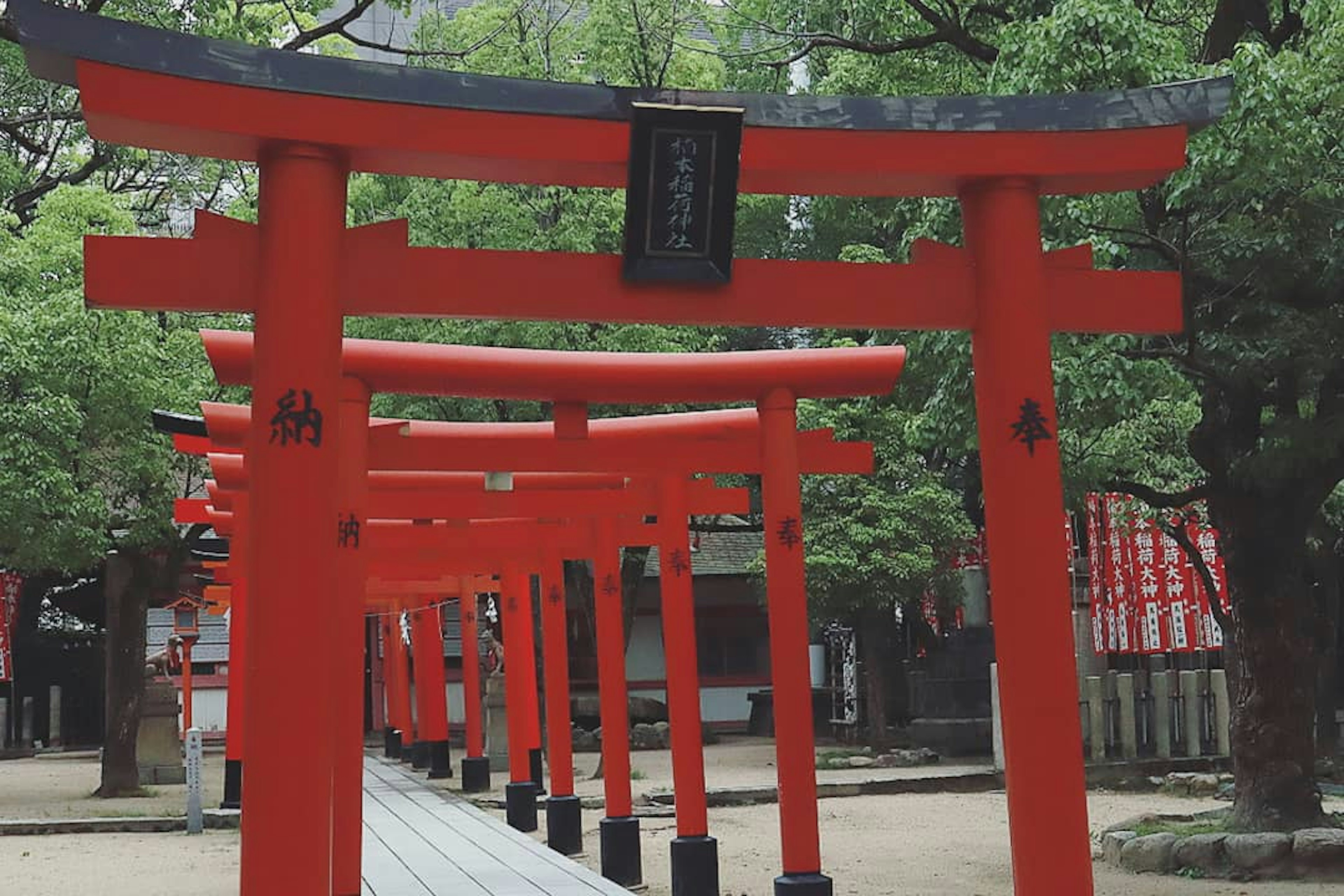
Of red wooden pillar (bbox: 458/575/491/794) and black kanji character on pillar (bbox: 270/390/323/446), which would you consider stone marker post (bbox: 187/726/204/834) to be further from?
black kanji character on pillar (bbox: 270/390/323/446)

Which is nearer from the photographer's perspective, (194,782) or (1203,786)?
(194,782)

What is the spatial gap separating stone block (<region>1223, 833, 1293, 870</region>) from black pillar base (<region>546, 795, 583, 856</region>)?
6.07 metres

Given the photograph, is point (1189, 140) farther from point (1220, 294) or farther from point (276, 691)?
point (276, 691)

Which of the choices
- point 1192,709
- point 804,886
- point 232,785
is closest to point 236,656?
point 232,785

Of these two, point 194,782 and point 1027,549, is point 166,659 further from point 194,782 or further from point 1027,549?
point 1027,549

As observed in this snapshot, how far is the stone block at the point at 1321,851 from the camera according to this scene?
12617mm

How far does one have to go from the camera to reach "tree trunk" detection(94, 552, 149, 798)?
69.1ft

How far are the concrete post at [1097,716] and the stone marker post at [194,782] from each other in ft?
40.1

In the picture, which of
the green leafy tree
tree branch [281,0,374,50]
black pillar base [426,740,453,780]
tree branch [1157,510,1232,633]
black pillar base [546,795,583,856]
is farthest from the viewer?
black pillar base [426,740,453,780]

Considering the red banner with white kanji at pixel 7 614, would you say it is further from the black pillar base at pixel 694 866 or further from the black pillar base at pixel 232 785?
the black pillar base at pixel 694 866

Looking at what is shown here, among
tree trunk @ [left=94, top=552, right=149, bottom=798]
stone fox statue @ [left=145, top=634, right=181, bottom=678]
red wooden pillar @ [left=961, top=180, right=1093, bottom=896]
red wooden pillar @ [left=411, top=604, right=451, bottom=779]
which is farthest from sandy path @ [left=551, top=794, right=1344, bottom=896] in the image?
stone fox statue @ [left=145, top=634, right=181, bottom=678]

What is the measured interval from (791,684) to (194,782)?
10.7 metres

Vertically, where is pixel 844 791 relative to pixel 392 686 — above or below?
below

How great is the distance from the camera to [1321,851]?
1262 cm
